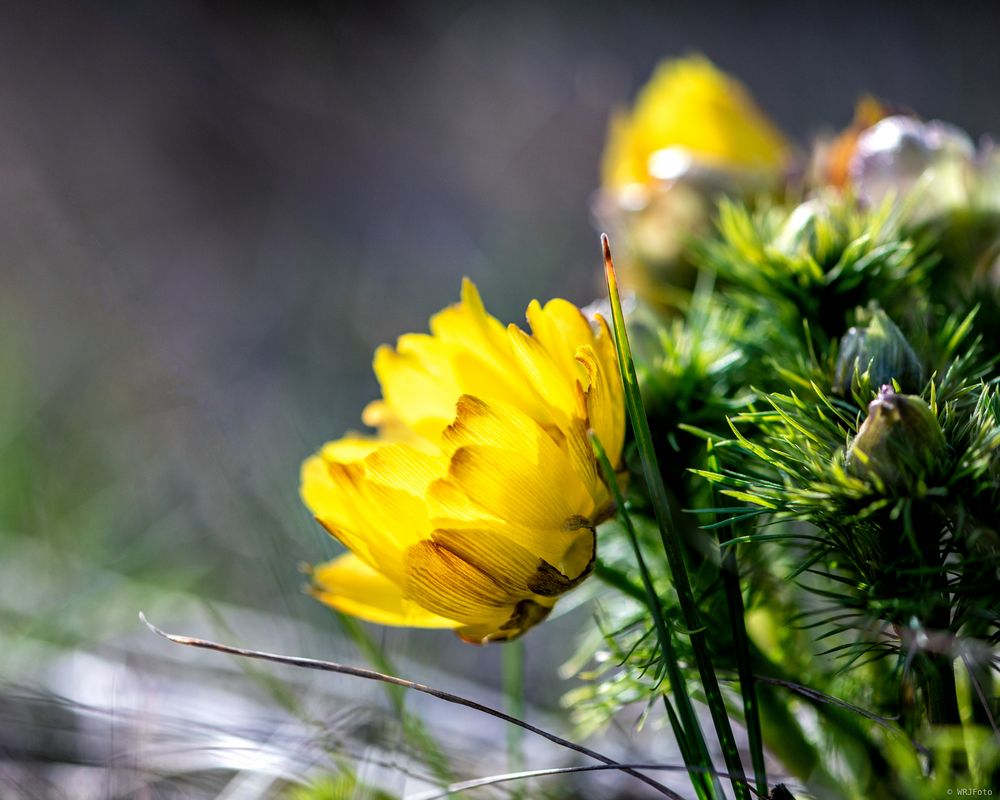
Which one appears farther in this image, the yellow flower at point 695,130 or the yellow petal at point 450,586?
the yellow flower at point 695,130

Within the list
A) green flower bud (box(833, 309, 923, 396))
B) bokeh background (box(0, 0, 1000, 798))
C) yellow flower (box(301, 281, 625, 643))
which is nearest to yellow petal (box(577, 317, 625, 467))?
yellow flower (box(301, 281, 625, 643))

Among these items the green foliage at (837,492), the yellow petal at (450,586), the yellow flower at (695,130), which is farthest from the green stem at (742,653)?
the yellow flower at (695,130)

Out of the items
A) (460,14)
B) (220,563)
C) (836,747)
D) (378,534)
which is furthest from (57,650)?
(460,14)

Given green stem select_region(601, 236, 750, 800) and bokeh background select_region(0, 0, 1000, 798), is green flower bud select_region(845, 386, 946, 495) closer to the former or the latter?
green stem select_region(601, 236, 750, 800)

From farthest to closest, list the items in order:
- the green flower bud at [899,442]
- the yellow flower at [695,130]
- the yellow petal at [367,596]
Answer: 1. the yellow flower at [695,130]
2. the yellow petal at [367,596]
3. the green flower bud at [899,442]

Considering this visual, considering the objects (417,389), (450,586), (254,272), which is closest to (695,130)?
(417,389)

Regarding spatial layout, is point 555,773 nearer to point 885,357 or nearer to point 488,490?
point 488,490

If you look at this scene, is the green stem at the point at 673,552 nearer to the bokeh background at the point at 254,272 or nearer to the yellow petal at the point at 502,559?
the yellow petal at the point at 502,559
